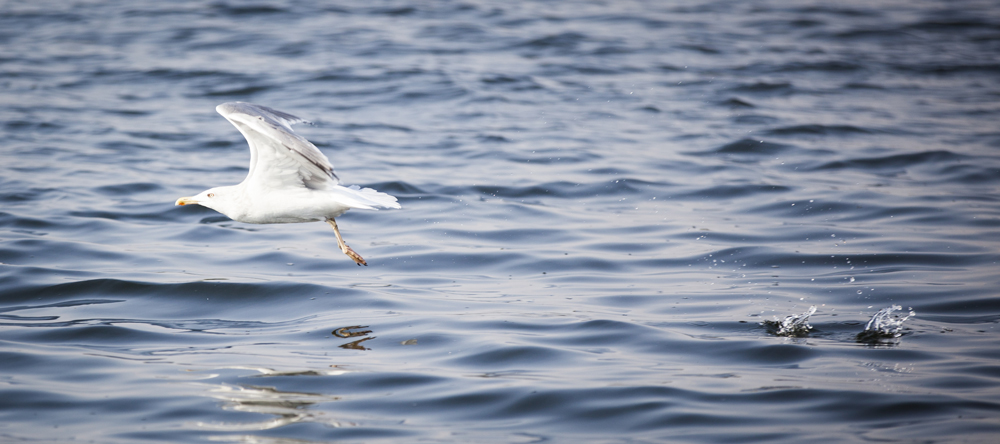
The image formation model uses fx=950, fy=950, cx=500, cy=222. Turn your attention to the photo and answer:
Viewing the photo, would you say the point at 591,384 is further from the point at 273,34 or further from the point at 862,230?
the point at 273,34

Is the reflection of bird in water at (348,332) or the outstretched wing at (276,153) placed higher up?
the outstretched wing at (276,153)

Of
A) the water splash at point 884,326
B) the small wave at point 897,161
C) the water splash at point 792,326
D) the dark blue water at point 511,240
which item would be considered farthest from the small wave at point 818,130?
the water splash at point 792,326

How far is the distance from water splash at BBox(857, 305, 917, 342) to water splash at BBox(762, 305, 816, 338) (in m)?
0.42

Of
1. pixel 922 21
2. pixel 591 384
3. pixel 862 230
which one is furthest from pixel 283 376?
pixel 922 21

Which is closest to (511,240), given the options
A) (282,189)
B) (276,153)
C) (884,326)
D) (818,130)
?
(282,189)

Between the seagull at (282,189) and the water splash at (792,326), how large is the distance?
3205 millimetres

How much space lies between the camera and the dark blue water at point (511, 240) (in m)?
6.31

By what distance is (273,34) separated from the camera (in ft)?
73.4

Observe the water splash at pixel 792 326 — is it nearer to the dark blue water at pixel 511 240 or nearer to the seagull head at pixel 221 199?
the dark blue water at pixel 511 240

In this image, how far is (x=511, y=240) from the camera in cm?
1059

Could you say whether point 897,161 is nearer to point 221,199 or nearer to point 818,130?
point 818,130

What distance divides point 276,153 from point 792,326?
4.34 metres

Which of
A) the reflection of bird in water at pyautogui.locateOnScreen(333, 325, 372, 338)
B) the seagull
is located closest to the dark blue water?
the reflection of bird in water at pyautogui.locateOnScreen(333, 325, 372, 338)

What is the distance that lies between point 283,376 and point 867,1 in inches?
958
